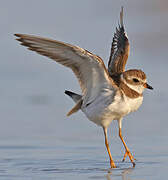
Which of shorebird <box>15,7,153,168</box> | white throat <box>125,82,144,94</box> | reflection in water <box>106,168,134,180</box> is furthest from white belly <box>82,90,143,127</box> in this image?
reflection in water <box>106,168,134,180</box>

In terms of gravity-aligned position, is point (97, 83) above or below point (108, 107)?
above

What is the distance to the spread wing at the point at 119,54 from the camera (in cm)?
941

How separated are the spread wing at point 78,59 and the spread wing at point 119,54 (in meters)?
0.96

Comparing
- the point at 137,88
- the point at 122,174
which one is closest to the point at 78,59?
the point at 137,88

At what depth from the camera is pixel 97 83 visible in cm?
824

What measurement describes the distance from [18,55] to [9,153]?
6392 mm

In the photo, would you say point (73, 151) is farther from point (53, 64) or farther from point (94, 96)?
point (53, 64)

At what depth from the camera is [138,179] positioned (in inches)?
281

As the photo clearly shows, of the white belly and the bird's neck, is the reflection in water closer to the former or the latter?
the white belly

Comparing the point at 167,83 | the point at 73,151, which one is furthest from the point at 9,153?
the point at 167,83

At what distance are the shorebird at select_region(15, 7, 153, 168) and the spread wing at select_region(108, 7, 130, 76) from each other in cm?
29

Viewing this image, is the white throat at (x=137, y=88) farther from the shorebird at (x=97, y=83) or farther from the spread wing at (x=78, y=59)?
the spread wing at (x=78, y=59)

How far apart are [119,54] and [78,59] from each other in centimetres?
196

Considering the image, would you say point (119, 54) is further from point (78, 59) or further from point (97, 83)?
point (78, 59)
